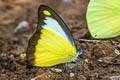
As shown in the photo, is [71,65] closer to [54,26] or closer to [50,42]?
[50,42]

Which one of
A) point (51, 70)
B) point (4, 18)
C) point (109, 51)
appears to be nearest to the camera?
point (51, 70)

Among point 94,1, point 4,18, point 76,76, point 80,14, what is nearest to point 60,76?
point 76,76

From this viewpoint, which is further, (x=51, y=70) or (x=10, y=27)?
(x=10, y=27)

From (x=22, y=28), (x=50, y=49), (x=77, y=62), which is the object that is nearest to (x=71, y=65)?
(x=77, y=62)

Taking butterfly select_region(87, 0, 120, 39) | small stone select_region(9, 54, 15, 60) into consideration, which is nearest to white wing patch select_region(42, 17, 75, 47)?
butterfly select_region(87, 0, 120, 39)

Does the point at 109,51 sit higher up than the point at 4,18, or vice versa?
the point at 4,18

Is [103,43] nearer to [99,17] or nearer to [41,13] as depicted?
[99,17]

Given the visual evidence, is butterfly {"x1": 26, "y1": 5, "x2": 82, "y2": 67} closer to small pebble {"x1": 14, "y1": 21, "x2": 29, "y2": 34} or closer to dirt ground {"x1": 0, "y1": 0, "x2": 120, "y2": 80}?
dirt ground {"x1": 0, "y1": 0, "x2": 120, "y2": 80}
